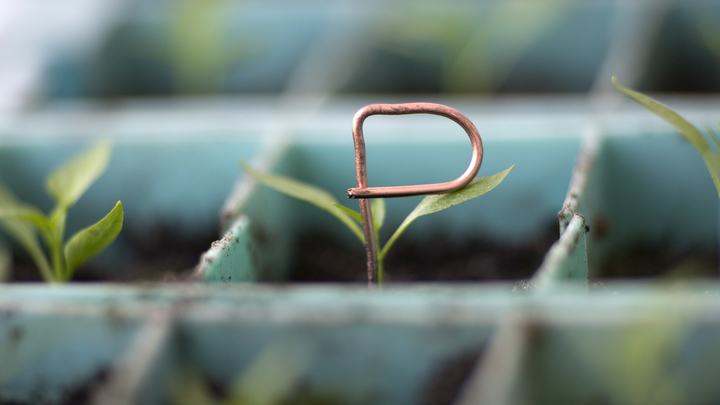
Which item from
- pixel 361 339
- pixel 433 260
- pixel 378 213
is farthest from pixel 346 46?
pixel 361 339

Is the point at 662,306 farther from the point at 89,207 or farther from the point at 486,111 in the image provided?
the point at 89,207

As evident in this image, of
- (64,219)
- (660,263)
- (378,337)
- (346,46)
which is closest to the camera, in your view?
(378,337)

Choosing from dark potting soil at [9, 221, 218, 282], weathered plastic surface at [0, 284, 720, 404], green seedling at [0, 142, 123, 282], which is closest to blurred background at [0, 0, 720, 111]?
dark potting soil at [9, 221, 218, 282]

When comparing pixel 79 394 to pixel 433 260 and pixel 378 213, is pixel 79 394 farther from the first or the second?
pixel 433 260

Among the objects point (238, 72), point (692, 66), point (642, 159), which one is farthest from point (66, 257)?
point (692, 66)

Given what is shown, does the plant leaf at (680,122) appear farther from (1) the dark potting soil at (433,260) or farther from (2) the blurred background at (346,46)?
(2) the blurred background at (346,46)

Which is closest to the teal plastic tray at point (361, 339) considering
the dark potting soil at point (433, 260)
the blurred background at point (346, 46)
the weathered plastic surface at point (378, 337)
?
the weathered plastic surface at point (378, 337)
